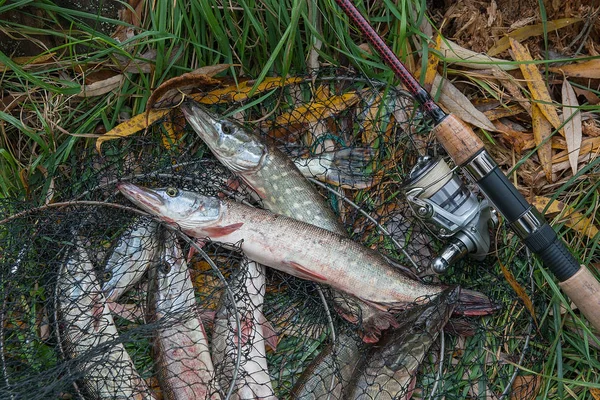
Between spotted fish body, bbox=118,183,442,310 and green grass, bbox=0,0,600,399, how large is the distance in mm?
564

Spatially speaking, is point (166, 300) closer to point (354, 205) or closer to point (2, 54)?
point (354, 205)

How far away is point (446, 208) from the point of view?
3.02 meters

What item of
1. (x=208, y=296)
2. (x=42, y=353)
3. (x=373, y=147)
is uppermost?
(x=42, y=353)

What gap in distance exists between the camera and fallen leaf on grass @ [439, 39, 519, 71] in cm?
339

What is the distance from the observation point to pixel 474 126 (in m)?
3.41

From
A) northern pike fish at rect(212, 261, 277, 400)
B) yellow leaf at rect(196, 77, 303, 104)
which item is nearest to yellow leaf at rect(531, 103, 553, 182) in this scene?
yellow leaf at rect(196, 77, 303, 104)

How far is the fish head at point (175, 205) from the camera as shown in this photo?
2.97m

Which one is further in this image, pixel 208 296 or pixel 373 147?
pixel 373 147

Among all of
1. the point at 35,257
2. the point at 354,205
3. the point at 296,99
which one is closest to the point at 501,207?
the point at 354,205

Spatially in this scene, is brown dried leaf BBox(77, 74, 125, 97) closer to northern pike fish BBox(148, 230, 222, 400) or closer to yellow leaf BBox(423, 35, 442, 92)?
northern pike fish BBox(148, 230, 222, 400)

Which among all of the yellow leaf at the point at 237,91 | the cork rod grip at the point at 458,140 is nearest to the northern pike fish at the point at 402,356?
the cork rod grip at the point at 458,140

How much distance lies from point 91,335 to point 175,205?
65 cm

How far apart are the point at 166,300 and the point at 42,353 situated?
61 cm

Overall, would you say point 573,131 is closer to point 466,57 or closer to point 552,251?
point 466,57
